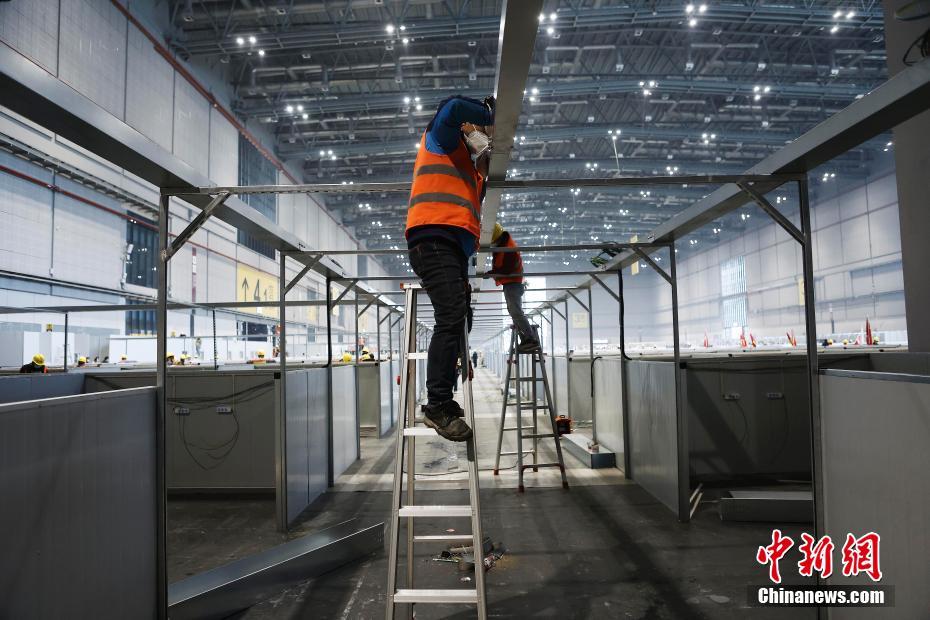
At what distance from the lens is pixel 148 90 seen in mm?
10977

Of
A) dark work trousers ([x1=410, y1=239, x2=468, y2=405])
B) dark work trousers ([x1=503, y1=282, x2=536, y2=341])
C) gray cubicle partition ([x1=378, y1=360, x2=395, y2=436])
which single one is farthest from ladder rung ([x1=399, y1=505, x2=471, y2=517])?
gray cubicle partition ([x1=378, y1=360, x2=395, y2=436])

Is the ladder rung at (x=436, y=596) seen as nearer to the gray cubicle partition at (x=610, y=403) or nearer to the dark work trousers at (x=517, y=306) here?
the dark work trousers at (x=517, y=306)

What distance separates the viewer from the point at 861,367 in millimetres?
5914

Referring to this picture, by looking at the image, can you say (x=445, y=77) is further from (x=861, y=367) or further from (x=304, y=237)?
(x=861, y=367)

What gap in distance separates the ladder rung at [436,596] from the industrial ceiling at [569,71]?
11192 mm

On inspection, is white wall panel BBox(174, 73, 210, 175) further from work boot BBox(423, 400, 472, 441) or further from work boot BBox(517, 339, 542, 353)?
work boot BBox(423, 400, 472, 441)

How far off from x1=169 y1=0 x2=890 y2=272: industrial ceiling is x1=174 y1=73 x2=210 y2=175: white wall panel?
863 millimetres

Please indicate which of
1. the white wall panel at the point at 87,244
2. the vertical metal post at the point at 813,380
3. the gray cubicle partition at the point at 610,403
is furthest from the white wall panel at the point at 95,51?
A: the vertical metal post at the point at 813,380

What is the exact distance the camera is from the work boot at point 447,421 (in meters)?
2.48

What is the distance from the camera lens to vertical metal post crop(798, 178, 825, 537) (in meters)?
3.03

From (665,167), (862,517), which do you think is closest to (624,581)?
(862,517)

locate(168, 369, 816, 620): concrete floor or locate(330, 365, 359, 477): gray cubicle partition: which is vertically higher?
locate(330, 365, 359, 477): gray cubicle partition

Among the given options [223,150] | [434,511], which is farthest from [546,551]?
[223,150]

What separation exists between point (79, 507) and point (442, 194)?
218 centimetres
